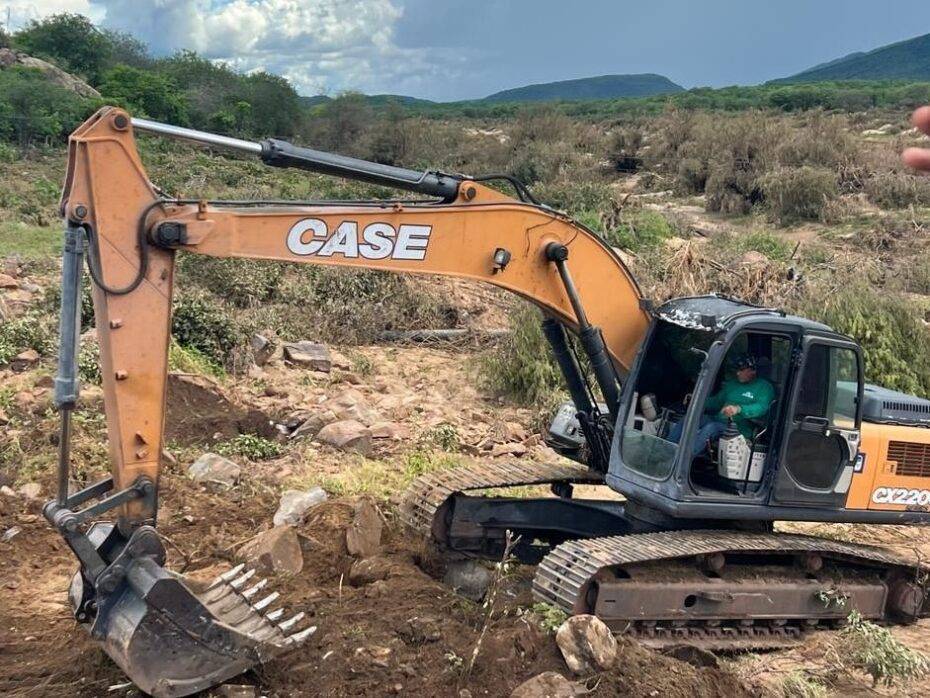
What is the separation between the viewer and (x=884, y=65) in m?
134

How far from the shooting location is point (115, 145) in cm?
489

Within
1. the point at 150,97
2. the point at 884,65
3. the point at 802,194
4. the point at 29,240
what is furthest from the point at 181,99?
the point at 884,65

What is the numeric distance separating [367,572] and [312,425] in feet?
11.1

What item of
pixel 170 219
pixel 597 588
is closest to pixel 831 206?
pixel 597 588

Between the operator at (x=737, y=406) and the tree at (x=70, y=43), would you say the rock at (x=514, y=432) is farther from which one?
the tree at (x=70, y=43)

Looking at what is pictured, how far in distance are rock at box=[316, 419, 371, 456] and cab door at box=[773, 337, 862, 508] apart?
4330 mm

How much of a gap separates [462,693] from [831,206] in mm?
20602

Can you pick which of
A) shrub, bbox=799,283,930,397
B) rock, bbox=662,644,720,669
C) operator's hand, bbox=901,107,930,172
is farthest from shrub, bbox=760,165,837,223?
operator's hand, bbox=901,107,930,172

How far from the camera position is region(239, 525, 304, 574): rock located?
6.68 meters

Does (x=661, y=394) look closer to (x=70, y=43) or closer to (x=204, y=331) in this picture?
(x=204, y=331)

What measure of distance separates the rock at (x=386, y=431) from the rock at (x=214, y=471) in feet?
5.42

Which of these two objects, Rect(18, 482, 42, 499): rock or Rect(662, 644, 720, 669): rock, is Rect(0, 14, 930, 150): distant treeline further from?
Rect(662, 644, 720, 669): rock

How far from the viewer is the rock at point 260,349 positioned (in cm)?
1173

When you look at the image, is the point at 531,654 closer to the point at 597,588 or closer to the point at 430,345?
the point at 597,588
